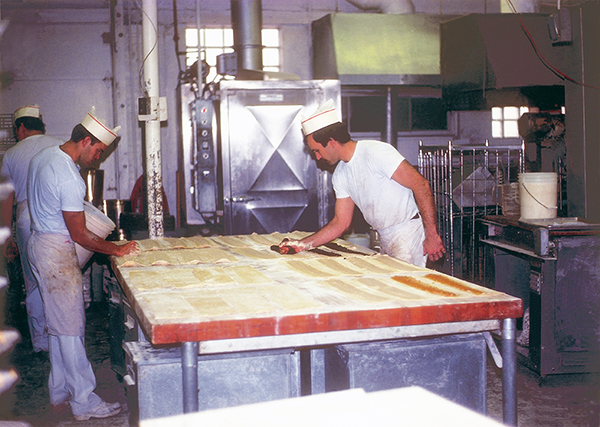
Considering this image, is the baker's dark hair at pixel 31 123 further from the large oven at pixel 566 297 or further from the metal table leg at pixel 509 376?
the metal table leg at pixel 509 376

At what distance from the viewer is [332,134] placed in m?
3.93

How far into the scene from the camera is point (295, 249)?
3633mm

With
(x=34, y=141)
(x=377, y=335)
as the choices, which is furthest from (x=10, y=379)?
(x=34, y=141)

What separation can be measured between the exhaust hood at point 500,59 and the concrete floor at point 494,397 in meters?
3.50

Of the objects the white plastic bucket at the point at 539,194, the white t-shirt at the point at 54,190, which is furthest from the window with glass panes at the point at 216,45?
the white plastic bucket at the point at 539,194

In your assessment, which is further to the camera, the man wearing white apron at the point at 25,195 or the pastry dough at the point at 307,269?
the man wearing white apron at the point at 25,195

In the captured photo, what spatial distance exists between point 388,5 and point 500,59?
2281 millimetres

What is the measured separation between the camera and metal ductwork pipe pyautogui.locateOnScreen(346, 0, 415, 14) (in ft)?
27.2

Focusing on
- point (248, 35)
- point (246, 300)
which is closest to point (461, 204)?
point (248, 35)

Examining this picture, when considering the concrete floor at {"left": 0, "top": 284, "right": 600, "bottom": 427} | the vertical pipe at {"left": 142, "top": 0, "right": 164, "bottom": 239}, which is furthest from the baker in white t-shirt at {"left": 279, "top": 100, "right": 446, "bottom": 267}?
the vertical pipe at {"left": 142, "top": 0, "right": 164, "bottom": 239}

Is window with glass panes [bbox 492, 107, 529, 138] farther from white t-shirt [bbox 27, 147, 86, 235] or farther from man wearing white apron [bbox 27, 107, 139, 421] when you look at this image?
white t-shirt [bbox 27, 147, 86, 235]

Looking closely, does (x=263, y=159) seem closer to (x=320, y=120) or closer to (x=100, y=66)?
(x=320, y=120)

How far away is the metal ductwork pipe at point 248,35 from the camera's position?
7.80 meters

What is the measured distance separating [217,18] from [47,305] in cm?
610
